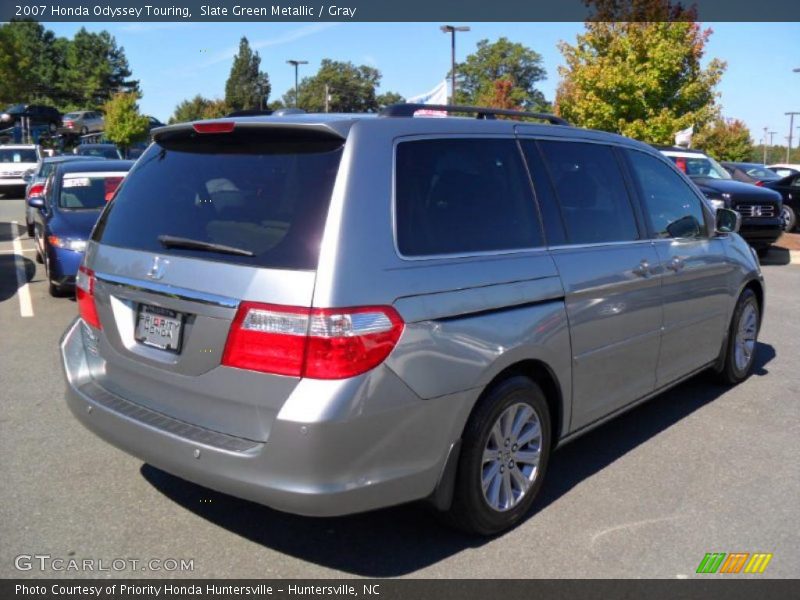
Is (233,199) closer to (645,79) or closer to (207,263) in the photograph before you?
(207,263)

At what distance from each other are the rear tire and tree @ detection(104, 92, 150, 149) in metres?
45.1

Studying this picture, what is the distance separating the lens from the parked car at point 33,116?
40.2 meters

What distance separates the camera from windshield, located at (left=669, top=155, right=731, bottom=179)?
14.7m

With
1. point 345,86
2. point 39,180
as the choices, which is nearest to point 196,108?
point 345,86

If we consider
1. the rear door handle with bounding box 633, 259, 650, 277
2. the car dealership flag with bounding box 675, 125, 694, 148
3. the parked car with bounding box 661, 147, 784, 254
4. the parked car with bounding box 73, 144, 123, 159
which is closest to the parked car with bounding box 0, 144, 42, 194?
the parked car with bounding box 73, 144, 123, 159

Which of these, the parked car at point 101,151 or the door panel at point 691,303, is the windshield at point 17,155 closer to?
the parked car at point 101,151

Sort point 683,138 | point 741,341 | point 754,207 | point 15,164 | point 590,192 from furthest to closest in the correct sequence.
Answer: point 15,164, point 683,138, point 754,207, point 741,341, point 590,192

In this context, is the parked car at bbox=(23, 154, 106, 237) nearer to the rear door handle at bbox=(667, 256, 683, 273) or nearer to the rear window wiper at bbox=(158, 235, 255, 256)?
the rear window wiper at bbox=(158, 235, 255, 256)

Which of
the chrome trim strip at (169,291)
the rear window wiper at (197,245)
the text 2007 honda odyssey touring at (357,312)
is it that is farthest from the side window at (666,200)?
the chrome trim strip at (169,291)

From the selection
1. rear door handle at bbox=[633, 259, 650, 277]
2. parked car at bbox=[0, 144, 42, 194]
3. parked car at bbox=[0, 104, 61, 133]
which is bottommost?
rear door handle at bbox=[633, 259, 650, 277]

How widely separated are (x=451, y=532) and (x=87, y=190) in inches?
322

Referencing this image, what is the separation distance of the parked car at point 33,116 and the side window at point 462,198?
42.3 meters

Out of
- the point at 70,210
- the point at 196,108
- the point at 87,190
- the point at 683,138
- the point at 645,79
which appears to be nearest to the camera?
the point at 70,210

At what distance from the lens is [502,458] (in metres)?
3.51
